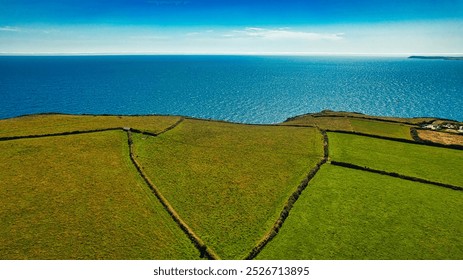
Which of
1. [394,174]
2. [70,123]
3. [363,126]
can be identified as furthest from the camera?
[363,126]

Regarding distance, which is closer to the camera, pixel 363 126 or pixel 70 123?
pixel 70 123

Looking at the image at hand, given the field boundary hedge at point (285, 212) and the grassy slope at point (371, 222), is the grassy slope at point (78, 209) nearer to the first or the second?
the field boundary hedge at point (285, 212)

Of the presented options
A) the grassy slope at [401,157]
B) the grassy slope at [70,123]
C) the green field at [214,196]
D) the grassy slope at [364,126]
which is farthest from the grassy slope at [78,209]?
the grassy slope at [364,126]

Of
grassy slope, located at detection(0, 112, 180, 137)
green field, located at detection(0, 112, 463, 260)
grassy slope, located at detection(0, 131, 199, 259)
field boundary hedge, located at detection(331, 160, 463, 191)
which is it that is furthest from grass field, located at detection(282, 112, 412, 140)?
grassy slope, located at detection(0, 131, 199, 259)

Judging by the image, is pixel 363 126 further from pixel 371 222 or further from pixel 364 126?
pixel 371 222

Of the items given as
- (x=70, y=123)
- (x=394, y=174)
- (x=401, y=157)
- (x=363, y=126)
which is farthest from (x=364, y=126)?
(x=70, y=123)

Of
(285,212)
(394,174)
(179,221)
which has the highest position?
(394,174)
